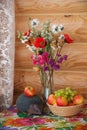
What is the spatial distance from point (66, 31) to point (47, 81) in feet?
1.23

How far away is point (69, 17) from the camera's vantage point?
175 centimetres

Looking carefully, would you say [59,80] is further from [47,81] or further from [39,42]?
[39,42]

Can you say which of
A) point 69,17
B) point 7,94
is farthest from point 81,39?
point 7,94

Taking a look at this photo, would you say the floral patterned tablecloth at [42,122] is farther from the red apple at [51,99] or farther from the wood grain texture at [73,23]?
the wood grain texture at [73,23]

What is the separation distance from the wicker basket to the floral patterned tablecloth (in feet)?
0.08

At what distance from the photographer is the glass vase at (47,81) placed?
5.18 feet

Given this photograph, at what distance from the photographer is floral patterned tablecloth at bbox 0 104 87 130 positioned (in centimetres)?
140

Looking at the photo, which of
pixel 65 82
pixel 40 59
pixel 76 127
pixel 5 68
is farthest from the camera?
pixel 65 82

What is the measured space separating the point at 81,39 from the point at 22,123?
0.65 meters

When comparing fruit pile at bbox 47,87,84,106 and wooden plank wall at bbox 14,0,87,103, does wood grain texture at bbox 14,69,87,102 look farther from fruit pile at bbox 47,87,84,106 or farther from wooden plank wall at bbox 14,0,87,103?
fruit pile at bbox 47,87,84,106

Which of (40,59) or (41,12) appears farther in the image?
(41,12)

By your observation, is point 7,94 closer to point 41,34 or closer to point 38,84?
point 38,84

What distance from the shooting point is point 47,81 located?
5.23 feet

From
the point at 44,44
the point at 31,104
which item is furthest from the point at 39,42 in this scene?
the point at 31,104
